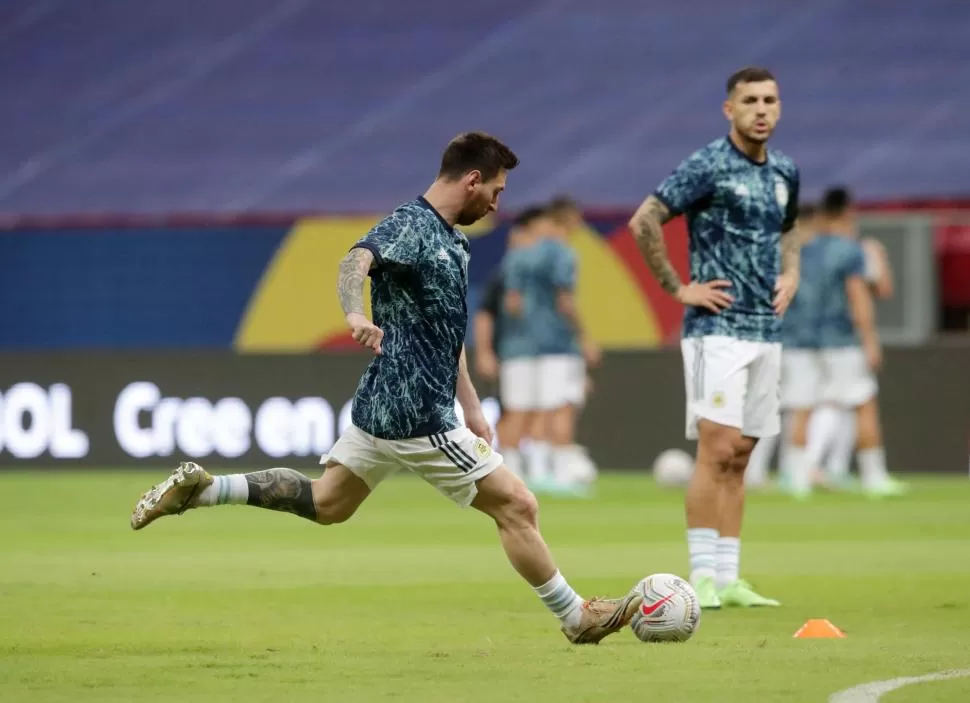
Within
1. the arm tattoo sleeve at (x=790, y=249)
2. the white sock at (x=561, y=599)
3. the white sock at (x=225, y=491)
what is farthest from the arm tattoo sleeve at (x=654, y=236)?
the white sock at (x=225, y=491)

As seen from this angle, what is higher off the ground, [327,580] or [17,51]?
[17,51]

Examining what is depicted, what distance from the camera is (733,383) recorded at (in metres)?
8.72

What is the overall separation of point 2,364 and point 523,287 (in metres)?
Answer: 6.24

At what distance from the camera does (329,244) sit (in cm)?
2177

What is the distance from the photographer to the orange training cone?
7.55m

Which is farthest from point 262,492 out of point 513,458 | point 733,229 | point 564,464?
point 513,458

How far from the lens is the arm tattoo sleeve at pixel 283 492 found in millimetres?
7441

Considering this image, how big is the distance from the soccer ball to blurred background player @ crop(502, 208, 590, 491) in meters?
10.0

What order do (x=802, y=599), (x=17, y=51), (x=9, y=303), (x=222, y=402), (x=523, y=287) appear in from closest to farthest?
(x=802, y=599) < (x=523, y=287) < (x=222, y=402) < (x=9, y=303) < (x=17, y=51)

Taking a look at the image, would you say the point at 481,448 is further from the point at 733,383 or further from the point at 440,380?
the point at 733,383

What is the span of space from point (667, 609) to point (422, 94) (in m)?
19.5

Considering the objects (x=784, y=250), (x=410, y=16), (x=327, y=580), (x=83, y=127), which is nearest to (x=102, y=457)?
(x=83, y=127)

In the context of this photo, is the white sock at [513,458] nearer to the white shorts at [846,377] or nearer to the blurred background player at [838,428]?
the blurred background player at [838,428]

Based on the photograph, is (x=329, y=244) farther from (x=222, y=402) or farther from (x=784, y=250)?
(x=784, y=250)
